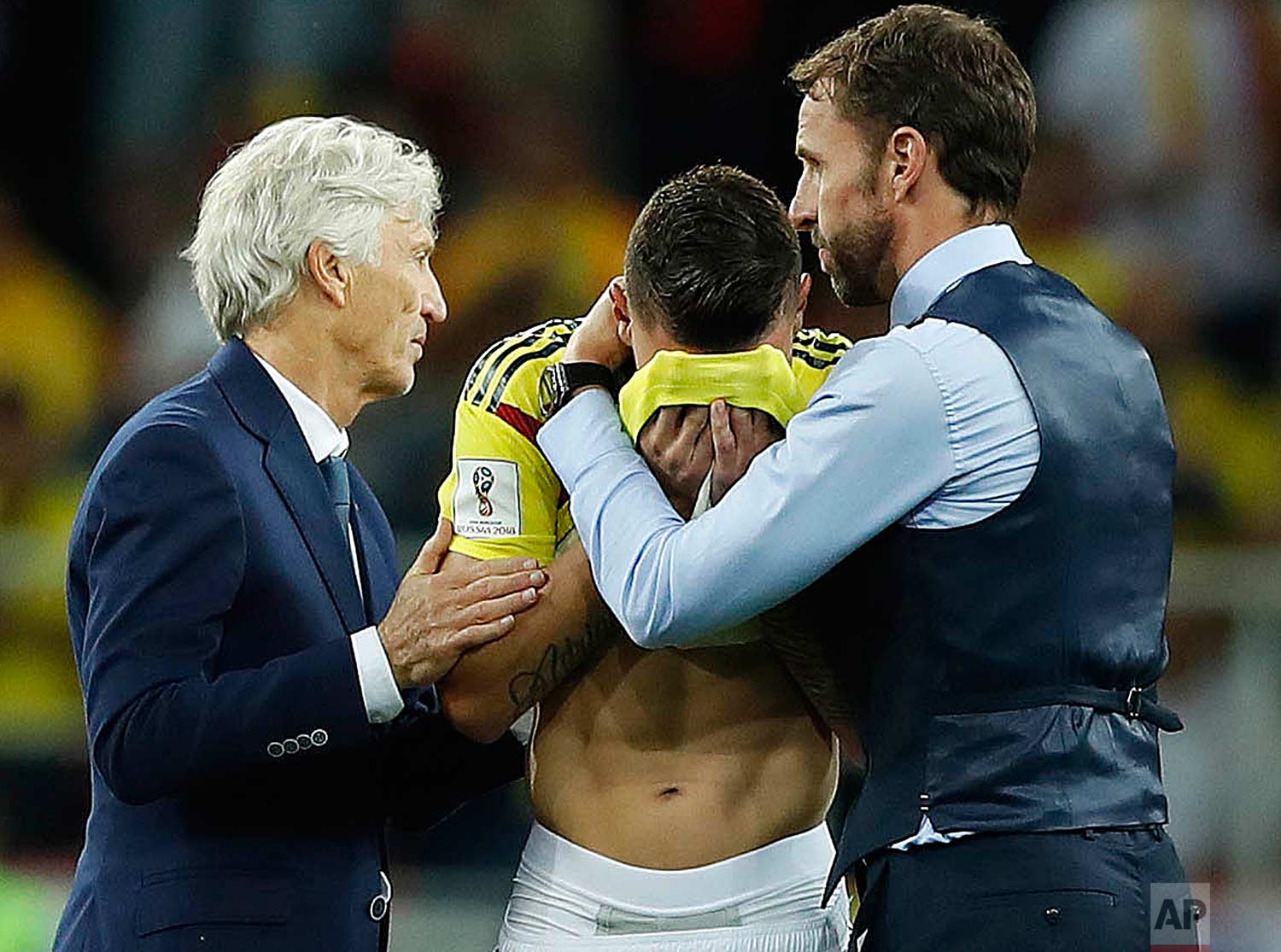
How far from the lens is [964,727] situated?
6.30 feet

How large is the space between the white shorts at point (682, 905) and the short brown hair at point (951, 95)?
2.36ft

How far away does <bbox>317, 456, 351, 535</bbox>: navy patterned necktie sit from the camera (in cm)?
233

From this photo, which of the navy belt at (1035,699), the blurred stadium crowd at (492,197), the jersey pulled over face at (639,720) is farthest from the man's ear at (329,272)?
the blurred stadium crowd at (492,197)

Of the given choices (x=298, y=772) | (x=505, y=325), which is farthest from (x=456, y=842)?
(x=298, y=772)

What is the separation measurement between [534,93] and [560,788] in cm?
331

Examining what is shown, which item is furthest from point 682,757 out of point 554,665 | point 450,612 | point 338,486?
point 338,486

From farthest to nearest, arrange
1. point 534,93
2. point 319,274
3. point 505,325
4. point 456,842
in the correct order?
point 534,93, point 505,325, point 456,842, point 319,274

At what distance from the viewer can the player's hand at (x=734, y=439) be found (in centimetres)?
202

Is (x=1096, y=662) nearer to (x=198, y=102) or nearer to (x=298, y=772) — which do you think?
(x=298, y=772)

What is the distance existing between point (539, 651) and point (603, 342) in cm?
33

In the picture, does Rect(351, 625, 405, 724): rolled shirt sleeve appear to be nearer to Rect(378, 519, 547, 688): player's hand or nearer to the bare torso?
Rect(378, 519, 547, 688): player's hand

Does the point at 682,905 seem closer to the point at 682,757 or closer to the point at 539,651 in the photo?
the point at 682,757

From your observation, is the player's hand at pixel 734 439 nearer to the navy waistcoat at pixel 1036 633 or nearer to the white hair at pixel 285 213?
the navy waistcoat at pixel 1036 633

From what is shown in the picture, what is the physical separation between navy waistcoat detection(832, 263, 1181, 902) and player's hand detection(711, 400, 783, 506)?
0.15 metres
